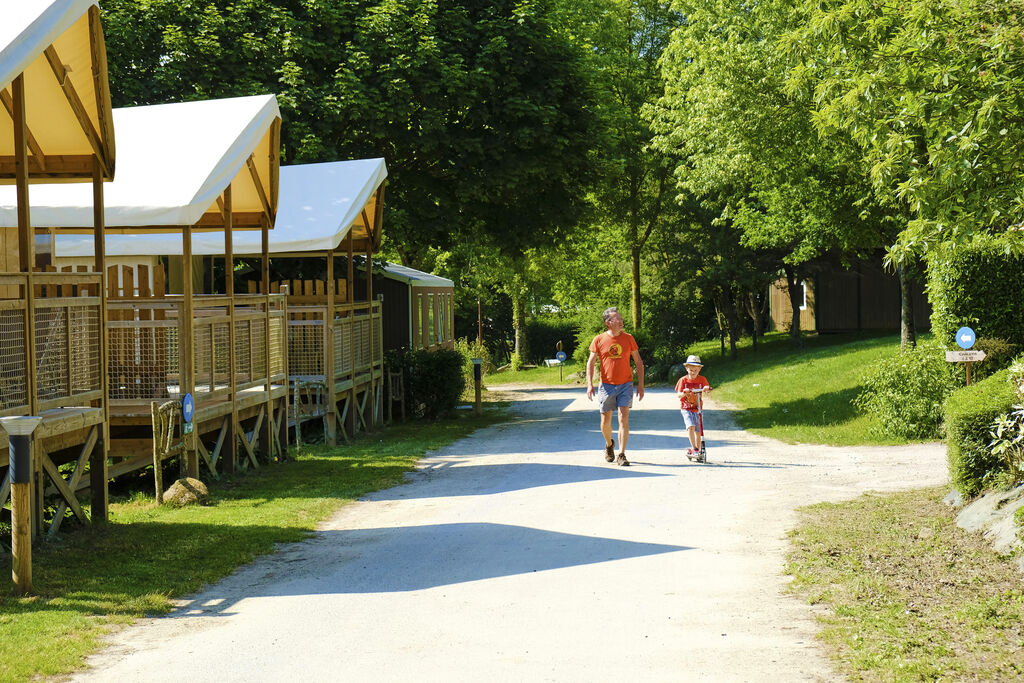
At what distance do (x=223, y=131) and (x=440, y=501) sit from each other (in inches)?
213

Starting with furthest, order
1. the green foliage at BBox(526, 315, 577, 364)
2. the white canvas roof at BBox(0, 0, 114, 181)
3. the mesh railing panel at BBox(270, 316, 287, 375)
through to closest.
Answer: the green foliage at BBox(526, 315, 577, 364) < the mesh railing panel at BBox(270, 316, 287, 375) < the white canvas roof at BBox(0, 0, 114, 181)

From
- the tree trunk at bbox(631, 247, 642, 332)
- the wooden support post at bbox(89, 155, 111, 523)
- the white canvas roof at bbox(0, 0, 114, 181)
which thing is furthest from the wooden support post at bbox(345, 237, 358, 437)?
the tree trunk at bbox(631, 247, 642, 332)

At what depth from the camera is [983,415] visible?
29.1 ft

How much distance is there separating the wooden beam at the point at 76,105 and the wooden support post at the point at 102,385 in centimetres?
8

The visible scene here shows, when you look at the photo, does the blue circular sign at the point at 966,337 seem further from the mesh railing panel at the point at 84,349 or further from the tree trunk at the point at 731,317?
the tree trunk at the point at 731,317

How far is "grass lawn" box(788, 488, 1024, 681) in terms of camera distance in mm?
5285

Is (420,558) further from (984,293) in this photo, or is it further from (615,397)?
(984,293)

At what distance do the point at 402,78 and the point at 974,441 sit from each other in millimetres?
14370

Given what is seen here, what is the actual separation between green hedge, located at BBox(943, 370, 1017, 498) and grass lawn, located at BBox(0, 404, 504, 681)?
5.73 meters

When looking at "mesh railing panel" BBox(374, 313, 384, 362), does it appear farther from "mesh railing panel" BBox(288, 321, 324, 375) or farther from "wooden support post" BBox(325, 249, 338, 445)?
"wooden support post" BBox(325, 249, 338, 445)

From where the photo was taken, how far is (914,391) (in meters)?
15.2

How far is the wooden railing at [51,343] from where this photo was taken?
27.3ft

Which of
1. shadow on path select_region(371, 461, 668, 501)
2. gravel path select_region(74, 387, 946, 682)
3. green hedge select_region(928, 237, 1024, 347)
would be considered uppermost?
green hedge select_region(928, 237, 1024, 347)

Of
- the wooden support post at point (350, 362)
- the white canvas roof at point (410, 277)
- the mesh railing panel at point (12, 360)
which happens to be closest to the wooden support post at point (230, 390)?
the mesh railing panel at point (12, 360)
